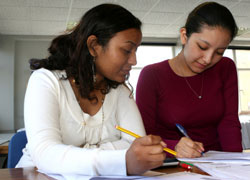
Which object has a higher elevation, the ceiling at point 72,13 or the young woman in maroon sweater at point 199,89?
the ceiling at point 72,13

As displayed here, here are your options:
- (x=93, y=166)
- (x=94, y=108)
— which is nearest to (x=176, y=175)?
(x=93, y=166)

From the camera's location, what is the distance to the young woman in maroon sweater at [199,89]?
1.13 metres

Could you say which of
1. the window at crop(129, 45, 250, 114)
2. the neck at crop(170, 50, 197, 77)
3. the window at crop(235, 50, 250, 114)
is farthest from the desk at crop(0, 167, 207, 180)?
the window at crop(235, 50, 250, 114)

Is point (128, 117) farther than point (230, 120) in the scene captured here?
No

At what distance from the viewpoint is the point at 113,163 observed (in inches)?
24.0

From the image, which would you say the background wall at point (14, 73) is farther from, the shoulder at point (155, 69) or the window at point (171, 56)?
the shoulder at point (155, 69)

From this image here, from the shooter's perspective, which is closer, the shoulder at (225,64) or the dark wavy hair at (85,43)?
the dark wavy hair at (85,43)

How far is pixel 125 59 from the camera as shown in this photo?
956 millimetres

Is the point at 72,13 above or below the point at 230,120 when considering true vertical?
above

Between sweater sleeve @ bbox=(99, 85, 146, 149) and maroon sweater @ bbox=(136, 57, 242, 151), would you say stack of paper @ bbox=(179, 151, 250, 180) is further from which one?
maroon sweater @ bbox=(136, 57, 242, 151)

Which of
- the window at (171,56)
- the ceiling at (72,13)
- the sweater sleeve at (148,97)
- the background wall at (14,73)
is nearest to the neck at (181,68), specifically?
the sweater sleeve at (148,97)

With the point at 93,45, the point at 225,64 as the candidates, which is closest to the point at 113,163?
the point at 93,45

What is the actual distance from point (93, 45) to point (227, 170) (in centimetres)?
61

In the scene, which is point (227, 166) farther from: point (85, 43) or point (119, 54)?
point (85, 43)
